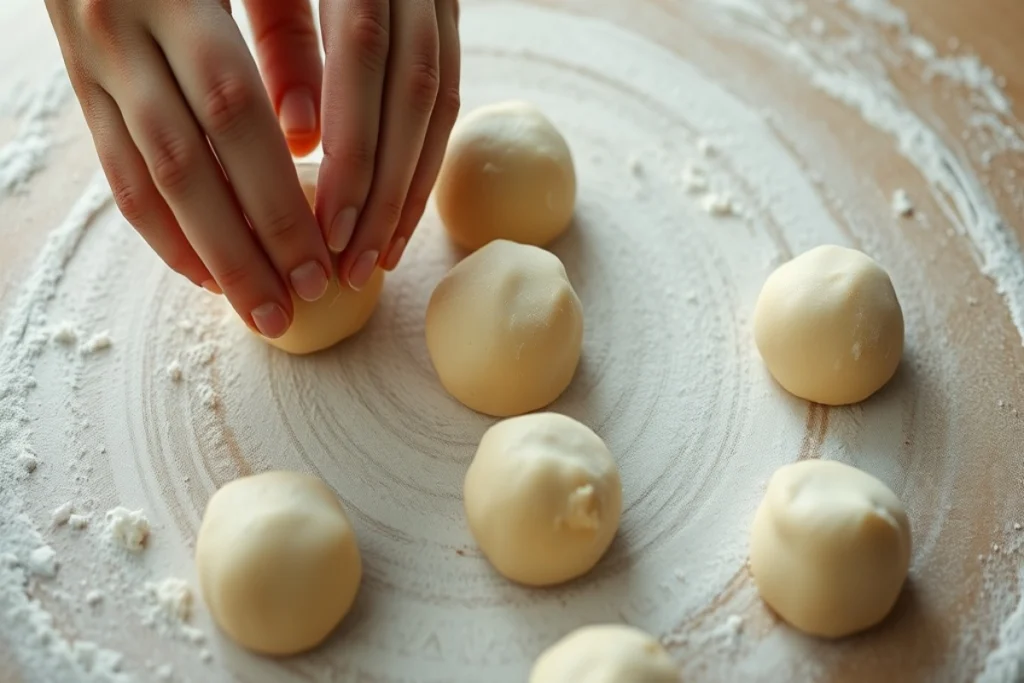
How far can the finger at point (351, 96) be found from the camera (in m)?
1.07

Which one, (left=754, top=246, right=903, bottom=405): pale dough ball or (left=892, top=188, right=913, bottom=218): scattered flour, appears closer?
(left=754, top=246, right=903, bottom=405): pale dough ball

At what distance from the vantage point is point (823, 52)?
170 centimetres

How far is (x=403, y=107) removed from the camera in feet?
3.65

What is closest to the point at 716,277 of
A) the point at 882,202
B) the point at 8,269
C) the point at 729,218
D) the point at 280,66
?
the point at 729,218

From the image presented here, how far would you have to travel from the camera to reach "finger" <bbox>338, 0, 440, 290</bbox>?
111 cm

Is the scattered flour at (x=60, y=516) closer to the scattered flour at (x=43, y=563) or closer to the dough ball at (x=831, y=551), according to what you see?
the scattered flour at (x=43, y=563)

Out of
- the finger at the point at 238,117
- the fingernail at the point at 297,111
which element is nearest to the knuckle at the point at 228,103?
the finger at the point at 238,117

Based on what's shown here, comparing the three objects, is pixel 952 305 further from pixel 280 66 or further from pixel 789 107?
pixel 280 66

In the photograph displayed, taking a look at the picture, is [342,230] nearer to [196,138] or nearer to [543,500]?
[196,138]

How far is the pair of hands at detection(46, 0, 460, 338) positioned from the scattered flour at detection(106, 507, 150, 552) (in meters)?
0.28

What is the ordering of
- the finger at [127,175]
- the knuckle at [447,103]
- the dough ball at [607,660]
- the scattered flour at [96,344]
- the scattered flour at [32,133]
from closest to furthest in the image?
the dough ball at [607,660], the finger at [127,175], the knuckle at [447,103], the scattered flour at [96,344], the scattered flour at [32,133]

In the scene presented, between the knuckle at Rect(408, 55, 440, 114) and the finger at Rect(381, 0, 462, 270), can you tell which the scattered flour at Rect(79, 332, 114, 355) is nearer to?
the finger at Rect(381, 0, 462, 270)

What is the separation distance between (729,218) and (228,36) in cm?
83

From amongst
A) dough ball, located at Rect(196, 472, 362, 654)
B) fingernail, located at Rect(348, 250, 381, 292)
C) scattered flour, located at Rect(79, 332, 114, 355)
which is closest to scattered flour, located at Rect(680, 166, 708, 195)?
fingernail, located at Rect(348, 250, 381, 292)
